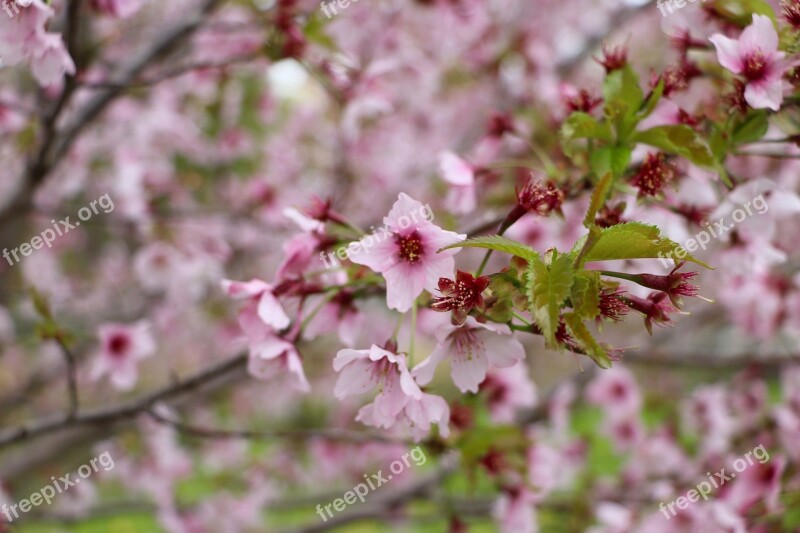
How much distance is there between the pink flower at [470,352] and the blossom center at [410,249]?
0.13 metres

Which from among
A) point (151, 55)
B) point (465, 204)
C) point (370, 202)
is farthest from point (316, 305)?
point (370, 202)

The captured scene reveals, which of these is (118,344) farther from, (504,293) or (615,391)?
(615,391)

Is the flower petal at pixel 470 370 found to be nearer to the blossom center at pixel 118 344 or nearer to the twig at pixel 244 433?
the twig at pixel 244 433

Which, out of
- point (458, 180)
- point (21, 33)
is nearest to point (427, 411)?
point (458, 180)

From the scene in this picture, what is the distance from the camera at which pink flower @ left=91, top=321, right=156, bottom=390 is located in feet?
7.06

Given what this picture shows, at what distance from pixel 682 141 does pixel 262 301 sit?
0.87 m

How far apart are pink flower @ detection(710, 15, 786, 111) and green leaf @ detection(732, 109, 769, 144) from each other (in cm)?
6

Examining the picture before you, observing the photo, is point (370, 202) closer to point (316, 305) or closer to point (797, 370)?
point (797, 370)

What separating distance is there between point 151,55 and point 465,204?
1.34 meters

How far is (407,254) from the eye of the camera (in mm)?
1113

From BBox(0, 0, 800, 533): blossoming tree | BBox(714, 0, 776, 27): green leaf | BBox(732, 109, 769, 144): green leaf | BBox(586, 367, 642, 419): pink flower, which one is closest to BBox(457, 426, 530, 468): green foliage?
BBox(0, 0, 800, 533): blossoming tree

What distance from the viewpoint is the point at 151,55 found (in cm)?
223

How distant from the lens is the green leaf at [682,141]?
3.90 ft

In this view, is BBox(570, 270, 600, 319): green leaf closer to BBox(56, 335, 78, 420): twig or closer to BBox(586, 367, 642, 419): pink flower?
BBox(56, 335, 78, 420): twig
